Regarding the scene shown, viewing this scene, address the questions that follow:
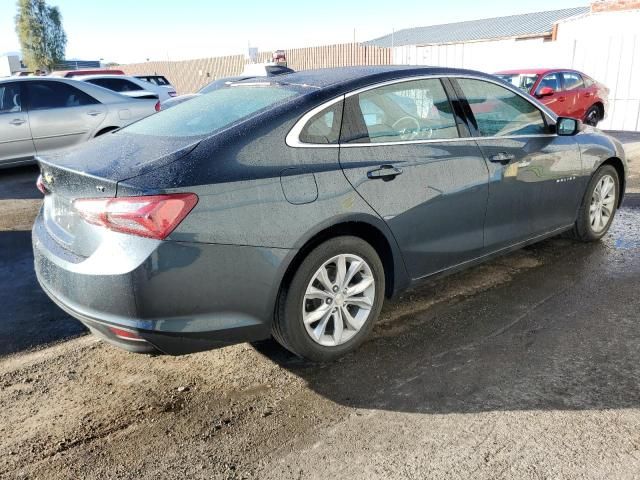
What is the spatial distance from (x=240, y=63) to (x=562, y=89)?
20450 mm

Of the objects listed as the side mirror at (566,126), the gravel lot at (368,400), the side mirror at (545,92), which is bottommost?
the gravel lot at (368,400)

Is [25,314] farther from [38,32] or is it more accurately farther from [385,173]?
[38,32]

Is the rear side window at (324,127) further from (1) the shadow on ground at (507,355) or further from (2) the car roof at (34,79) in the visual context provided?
(2) the car roof at (34,79)

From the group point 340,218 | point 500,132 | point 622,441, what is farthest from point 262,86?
point 622,441

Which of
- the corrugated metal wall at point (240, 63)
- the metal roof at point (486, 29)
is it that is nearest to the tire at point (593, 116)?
the corrugated metal wall at point (240, 63)

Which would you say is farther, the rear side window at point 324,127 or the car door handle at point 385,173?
the car door handle at point 385,173

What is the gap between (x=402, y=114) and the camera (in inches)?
136

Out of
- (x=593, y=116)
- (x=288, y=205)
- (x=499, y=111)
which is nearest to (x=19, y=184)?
(x=288, y=205)

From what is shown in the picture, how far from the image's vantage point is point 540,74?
12.4 meters

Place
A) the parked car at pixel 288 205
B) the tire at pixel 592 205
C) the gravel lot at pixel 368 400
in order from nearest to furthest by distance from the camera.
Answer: the gravel lot at pixel 368 400
the parked car at pixel 288 205
the tire at pixel 592 205

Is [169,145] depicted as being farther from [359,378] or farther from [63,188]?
[359,378]

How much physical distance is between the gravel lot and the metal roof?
23.8 meters

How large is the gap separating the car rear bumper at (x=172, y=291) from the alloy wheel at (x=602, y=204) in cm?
341

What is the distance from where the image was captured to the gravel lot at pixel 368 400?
7.87 feet
